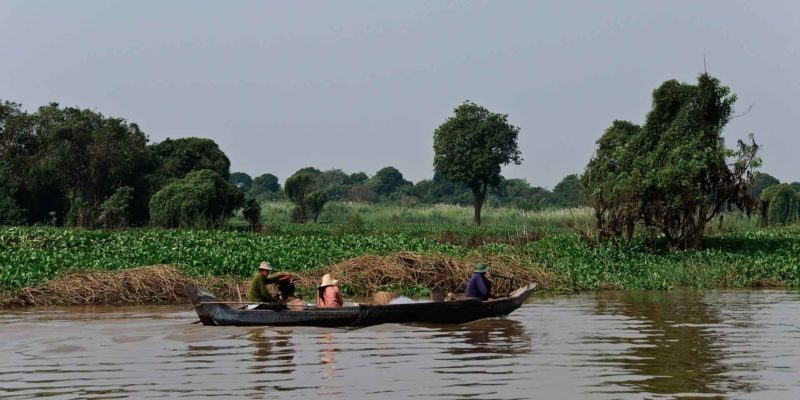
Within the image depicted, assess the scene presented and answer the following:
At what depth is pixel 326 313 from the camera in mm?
17500

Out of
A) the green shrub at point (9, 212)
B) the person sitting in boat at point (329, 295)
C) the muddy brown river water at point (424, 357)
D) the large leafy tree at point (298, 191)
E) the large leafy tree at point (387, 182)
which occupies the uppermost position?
the large leafy tree at point (387, 182)

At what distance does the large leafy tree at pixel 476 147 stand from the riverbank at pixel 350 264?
2357 centimetres

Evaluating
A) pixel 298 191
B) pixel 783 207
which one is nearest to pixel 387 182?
pixel 298 191

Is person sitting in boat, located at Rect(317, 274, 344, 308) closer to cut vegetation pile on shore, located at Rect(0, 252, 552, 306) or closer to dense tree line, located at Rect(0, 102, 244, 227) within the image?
cut vegetation pile on shore, located at Rect(0, 252, 552, 306)

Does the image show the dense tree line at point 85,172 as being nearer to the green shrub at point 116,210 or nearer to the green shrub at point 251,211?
the green shrub at point 116,210

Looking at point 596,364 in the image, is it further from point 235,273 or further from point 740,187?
point 740,187

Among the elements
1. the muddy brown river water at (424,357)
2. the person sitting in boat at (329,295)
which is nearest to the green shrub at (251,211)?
the muddy brown river water at (424,357)

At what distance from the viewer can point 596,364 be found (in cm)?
1318

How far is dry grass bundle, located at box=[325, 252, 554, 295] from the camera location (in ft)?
80.8

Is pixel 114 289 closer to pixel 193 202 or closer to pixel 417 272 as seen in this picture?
pixel 417 272

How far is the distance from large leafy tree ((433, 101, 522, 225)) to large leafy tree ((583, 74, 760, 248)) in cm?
2354

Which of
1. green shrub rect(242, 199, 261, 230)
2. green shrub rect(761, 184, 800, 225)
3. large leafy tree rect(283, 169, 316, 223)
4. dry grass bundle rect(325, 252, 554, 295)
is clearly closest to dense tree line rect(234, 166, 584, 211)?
large leafy tree rect(283, 169, 316, 223)

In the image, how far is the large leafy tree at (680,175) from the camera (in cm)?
3048

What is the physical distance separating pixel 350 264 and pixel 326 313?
7.79 m
